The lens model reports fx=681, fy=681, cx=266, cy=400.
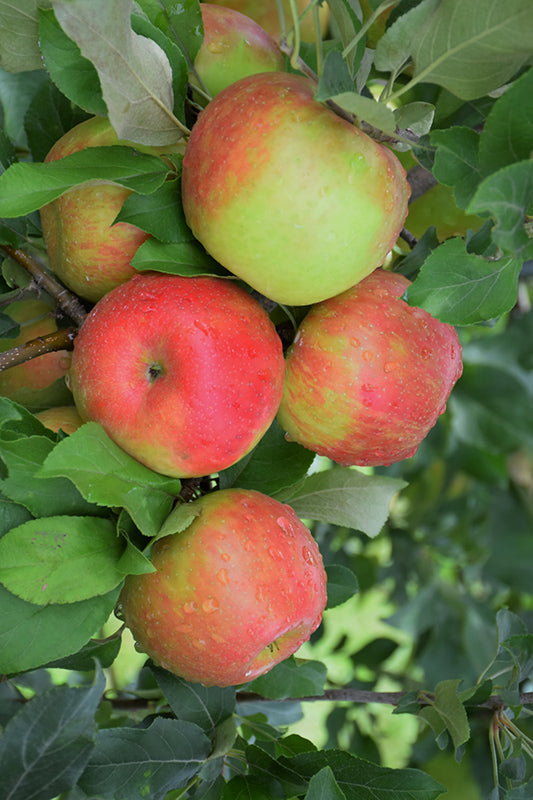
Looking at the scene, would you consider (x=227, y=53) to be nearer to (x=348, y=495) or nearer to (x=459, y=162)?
(x=459, y=162)

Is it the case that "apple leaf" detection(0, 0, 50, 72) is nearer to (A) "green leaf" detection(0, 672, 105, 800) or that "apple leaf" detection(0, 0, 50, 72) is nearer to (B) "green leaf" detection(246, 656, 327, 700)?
(A) "green leaf" detection(0, 672, 105, 800)

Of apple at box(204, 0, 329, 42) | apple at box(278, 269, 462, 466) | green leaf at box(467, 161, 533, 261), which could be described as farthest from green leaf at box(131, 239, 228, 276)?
apple at box(204, 0, 329, 42)

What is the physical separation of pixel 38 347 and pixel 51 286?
70 mm

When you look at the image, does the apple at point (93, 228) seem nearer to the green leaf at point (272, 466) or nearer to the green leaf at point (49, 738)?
the green leaf at point (272, 466)

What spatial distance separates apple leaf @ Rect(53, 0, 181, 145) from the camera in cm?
45

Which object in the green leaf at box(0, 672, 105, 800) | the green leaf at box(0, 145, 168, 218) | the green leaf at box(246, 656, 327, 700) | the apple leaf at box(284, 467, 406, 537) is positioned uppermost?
the green leaf at box(0, 145, 168, 218)

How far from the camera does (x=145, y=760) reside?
1.96ft

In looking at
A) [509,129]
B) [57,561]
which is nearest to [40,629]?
[57,561]

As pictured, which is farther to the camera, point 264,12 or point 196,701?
point 264,12

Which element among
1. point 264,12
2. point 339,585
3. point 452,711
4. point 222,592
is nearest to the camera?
point 222,592

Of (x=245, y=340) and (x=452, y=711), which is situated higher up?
(x=245, y=340)

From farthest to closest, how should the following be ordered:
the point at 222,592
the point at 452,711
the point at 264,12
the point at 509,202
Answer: the point at 264,12
the point at 452,711
the point at 222,592
the point at 509,202

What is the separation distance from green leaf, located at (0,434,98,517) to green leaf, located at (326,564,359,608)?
37 cm

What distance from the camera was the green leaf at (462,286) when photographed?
1.69 feet
